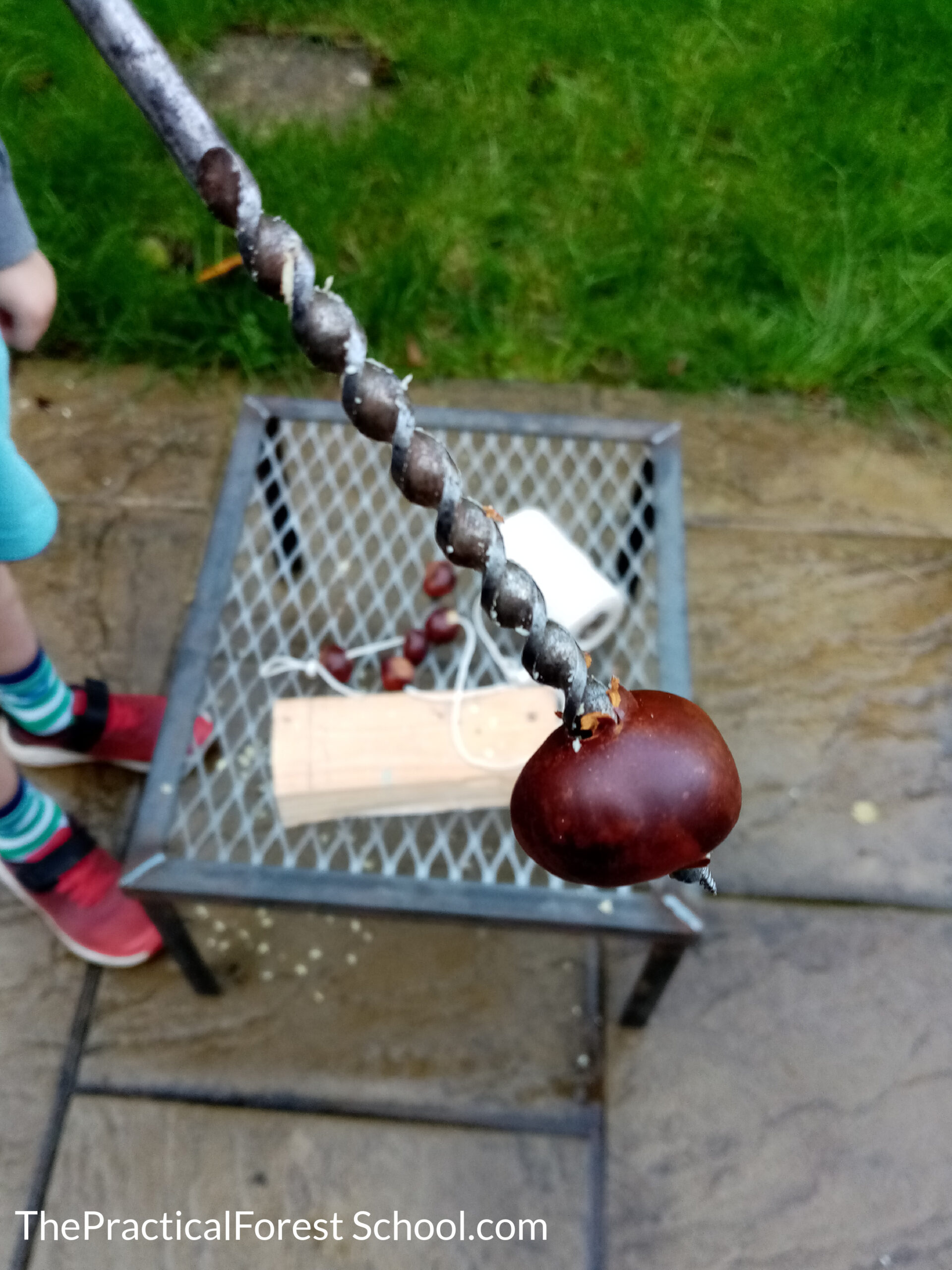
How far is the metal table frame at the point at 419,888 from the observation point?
101 cm

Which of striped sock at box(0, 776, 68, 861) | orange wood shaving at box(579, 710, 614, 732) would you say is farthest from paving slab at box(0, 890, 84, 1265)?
orange wood shaving at box(579, 710, 614, 732)

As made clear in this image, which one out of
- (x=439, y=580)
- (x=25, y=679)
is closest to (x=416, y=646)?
(x=439, y=580)

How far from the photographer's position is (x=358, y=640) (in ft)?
5.32

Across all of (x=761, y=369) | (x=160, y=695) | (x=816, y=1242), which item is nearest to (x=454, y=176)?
(x=761, y=369)

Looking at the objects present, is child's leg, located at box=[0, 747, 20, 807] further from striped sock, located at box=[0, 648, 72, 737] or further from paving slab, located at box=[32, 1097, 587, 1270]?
paving slab, located at box=[32, 1097, 587, 1270]

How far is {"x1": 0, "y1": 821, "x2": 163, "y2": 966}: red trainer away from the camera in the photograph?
137cm

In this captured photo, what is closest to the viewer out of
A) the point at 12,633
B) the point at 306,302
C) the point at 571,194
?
the point at 306,302

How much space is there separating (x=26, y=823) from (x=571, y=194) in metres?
1.80

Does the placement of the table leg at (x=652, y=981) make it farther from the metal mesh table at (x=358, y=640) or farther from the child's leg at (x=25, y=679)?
the child's leg at (x=25, y=679)

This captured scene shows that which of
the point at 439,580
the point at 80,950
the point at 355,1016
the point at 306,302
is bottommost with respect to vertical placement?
the point at 355,1016

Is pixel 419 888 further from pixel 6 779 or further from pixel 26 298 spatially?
pixel 26 298

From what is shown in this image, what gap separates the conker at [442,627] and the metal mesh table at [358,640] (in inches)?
1.4

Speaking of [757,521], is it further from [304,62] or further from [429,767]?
[304,62]

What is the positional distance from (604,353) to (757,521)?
20.3 inches
